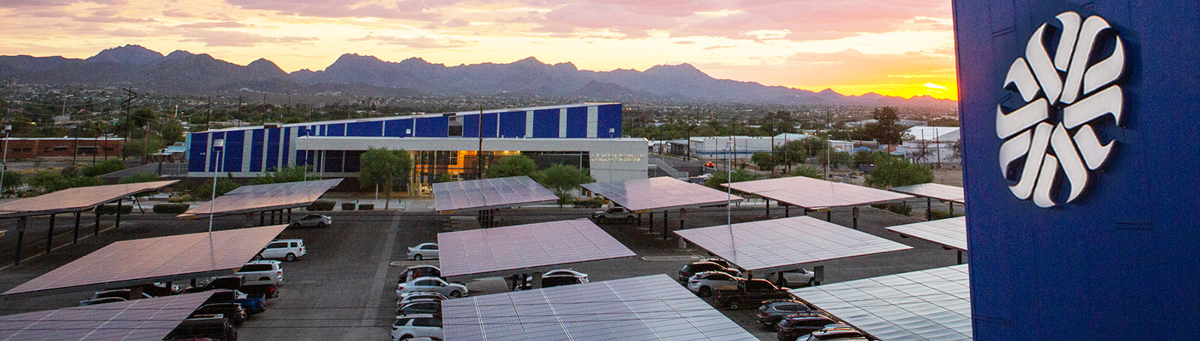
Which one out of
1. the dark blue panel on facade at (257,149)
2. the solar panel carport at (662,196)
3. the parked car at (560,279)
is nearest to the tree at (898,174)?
the solar panel carport at (662,196)

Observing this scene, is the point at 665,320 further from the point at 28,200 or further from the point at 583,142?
the point at 583,142

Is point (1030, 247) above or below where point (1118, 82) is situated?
below

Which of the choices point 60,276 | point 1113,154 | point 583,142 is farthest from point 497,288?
point 583,142

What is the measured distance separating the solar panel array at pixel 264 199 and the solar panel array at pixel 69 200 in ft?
8.20

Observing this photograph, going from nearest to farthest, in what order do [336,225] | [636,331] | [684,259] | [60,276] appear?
1. [636,331]
2. [60,276]
3. [684,259]
4. [336,225]

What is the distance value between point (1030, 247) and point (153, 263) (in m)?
17.5

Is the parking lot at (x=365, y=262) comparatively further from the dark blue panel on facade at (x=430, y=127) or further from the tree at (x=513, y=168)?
the dark blue panel on facade at (x=430, y=127)

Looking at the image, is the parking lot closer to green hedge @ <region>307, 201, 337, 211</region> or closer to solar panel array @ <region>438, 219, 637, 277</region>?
solar panel array @ <region>438, 219, 637, 277</region>

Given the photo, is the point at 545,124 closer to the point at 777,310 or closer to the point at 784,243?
the point at 784,243

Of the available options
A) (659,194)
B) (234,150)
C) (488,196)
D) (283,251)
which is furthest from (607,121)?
(283,251)

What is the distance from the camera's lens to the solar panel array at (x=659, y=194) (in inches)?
955

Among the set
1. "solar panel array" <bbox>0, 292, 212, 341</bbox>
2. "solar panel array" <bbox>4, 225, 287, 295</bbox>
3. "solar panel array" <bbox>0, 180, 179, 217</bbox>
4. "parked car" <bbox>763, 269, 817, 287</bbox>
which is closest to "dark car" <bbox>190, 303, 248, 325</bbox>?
"solar panel array" <bbox>4, 225, 287, 295</bbox>

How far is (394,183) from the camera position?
134 feet

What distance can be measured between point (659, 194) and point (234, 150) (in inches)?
1226
